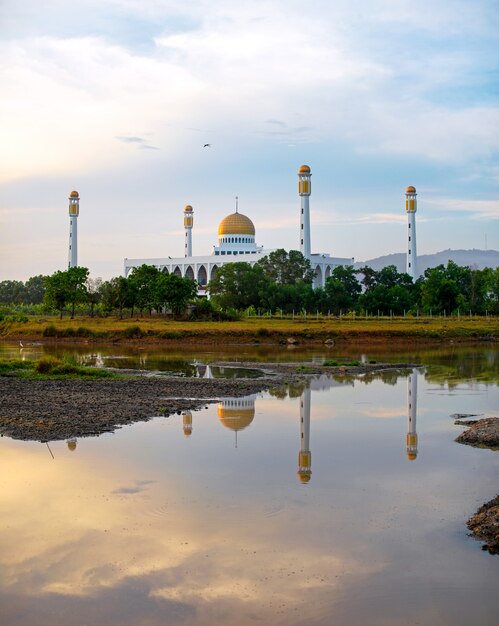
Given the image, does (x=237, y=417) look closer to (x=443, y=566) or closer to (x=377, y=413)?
(x=377, y=413)

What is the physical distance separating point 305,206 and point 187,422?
6186 cm

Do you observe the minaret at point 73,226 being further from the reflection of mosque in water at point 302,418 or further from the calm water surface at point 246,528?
the calm water surface at point 246,528

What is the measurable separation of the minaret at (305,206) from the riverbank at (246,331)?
82.4ft

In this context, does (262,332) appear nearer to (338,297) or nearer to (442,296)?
(338,297)

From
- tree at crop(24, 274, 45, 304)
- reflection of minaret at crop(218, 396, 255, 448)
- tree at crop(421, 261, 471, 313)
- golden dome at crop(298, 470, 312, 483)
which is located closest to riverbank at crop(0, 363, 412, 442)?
reflection of minaret at crop(218, 396, 255, 448)

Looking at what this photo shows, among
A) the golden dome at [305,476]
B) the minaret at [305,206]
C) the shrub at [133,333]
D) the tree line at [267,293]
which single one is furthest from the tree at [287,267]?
the golden dome at [305,476]

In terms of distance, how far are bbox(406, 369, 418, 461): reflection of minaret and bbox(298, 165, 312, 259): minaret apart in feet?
158

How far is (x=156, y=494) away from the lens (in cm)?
1102

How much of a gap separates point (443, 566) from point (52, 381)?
16.2 meters

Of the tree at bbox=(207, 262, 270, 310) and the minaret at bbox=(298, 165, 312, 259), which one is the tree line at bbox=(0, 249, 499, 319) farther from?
the minaret at bbox=(298, 165, 312, 259)

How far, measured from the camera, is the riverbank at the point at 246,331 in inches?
1752

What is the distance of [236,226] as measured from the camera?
87.4 metres

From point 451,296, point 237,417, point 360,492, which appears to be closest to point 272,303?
point 451,296

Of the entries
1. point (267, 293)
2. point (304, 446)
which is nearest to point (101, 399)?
point (304, 446)
